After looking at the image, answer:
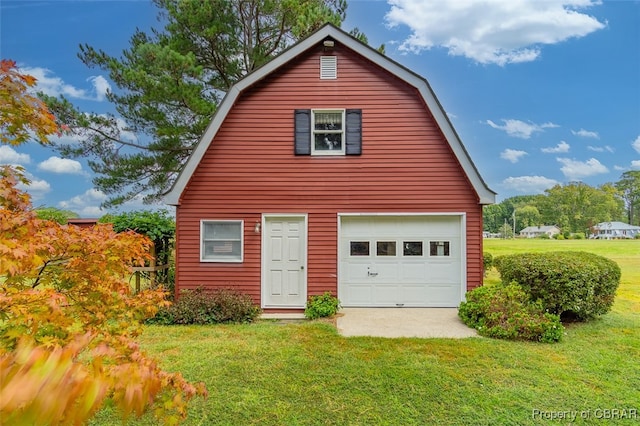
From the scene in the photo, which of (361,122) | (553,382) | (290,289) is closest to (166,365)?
(290,289)

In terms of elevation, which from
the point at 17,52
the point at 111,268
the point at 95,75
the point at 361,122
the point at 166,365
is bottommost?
the point at 166,365

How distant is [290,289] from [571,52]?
13091 millimetres

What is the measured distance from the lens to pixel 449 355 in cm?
490

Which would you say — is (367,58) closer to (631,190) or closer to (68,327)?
(68,327)

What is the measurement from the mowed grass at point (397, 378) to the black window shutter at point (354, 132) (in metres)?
4.06

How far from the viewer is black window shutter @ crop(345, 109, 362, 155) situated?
304 inches

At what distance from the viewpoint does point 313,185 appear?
305 inches

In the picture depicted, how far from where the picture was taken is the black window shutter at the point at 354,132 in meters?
7.73

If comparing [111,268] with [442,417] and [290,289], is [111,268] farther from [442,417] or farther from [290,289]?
[290,289]

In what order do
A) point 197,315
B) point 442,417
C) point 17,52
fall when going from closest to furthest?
1. point 442,417
2. point 17,52
3. point 197,315

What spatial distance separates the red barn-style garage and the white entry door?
23mm

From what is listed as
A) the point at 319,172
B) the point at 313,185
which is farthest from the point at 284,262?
the point at 319,172

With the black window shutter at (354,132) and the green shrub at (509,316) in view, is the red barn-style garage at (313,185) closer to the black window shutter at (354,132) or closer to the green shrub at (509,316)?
the black window shutter at (354,132)

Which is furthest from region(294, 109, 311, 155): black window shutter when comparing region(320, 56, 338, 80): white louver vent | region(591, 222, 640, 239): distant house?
region(591, 222, 640, 239): distant house
